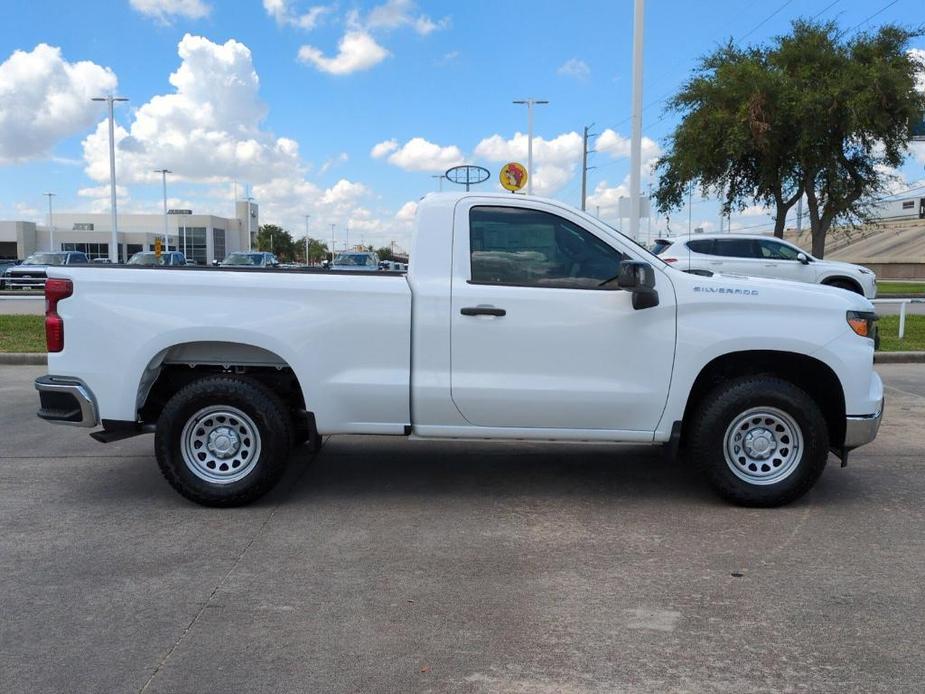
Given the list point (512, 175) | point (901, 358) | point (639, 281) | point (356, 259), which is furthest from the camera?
point (356, 259)

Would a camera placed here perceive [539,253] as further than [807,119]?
No

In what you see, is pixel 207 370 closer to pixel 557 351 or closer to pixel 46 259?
pixel 557 351

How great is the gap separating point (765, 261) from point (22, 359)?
14.1 metres

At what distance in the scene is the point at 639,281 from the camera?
4.95 m

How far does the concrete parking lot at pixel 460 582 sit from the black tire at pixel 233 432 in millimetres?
168

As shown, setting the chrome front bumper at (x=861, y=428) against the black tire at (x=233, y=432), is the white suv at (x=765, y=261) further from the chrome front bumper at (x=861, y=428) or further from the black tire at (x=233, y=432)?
the black tire at (x=233, y=432)

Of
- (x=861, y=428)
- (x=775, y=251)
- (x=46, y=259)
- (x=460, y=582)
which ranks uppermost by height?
(x=46, y=259)

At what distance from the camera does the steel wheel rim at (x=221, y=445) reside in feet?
17.6

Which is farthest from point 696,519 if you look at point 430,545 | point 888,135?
point 888,135

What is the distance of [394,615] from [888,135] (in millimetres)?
25911

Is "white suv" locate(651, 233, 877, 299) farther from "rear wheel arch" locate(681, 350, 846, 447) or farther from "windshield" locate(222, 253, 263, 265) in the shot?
"windshield" locate(222, 253, 263, 265)

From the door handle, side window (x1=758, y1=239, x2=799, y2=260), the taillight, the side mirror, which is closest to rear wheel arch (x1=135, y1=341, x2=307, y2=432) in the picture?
the taillight

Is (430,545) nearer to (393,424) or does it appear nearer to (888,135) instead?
(393,424)

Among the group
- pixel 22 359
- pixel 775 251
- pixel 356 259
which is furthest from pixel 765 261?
pixel 356 259
